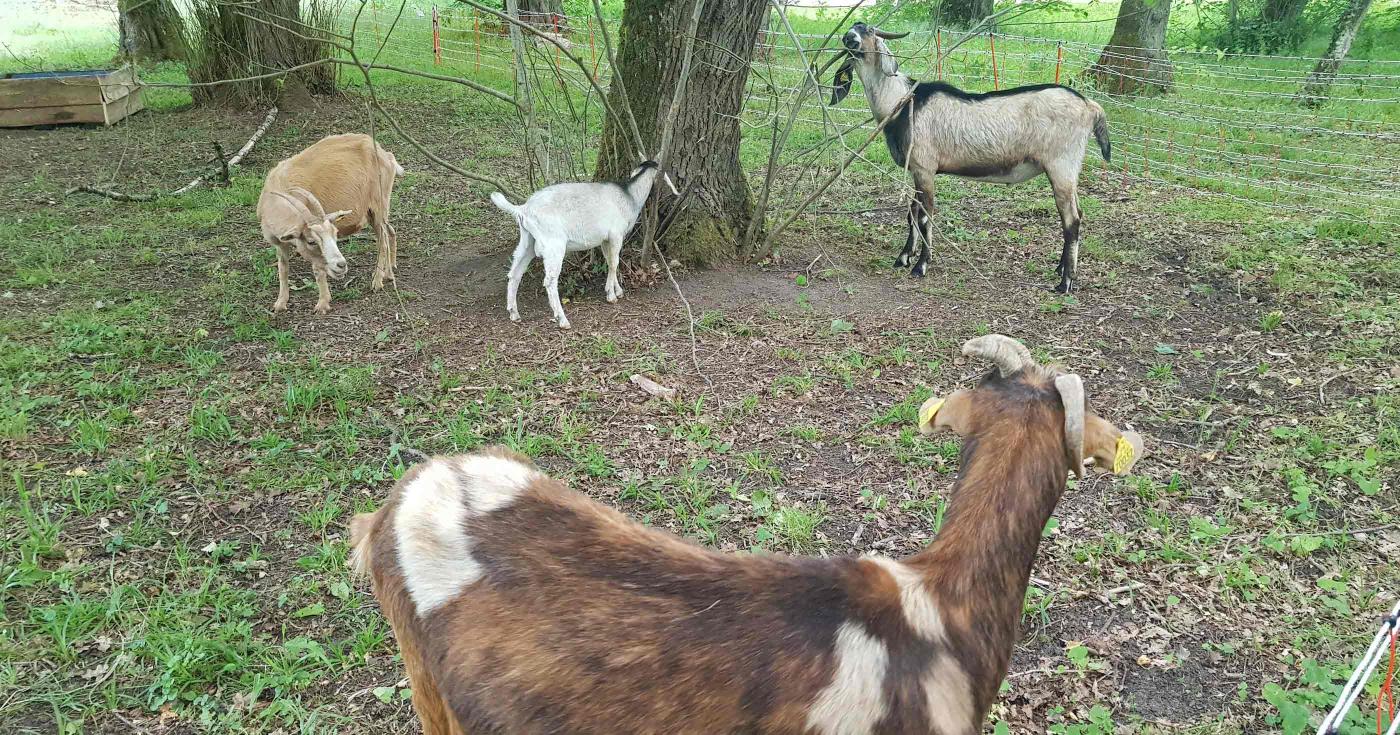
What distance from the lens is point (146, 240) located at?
704 cm

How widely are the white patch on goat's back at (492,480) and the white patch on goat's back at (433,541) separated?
3cm

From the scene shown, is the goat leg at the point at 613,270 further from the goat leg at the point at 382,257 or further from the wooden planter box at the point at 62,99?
the wooden planter box at the point at 62,99

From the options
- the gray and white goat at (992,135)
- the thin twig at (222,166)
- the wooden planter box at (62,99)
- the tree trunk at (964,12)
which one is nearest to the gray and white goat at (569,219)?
the gray and white goat at (992,135)

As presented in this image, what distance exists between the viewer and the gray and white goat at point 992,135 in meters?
6.59

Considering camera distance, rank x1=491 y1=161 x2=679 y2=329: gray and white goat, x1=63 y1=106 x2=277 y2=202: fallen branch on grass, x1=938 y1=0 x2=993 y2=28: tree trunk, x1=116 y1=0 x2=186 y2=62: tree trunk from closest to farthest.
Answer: x1=491 y1=161 x2=679 y2=329: gray and white goat < x1=63 y1=106 x2=277 y2=202: fallen branch on grass < x1=116 y1=0 x2=186 y2=62: tree trunk < x1=938 y1=0 x2=993 y2=28: tree trunk

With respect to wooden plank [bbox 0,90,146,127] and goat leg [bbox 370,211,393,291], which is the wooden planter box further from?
goat leg [bbox 370,211,393,291]

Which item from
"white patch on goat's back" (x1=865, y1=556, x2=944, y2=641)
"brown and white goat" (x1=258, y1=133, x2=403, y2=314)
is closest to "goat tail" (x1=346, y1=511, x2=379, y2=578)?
"white patch on goat's back" (x1=865, y1=556, x2=944, y2=641)

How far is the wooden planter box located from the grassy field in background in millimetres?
3067

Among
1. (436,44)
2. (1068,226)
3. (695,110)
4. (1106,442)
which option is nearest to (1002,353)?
(1106,442)

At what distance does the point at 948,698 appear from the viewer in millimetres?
1911

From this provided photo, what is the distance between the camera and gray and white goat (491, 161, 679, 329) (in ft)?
17.8

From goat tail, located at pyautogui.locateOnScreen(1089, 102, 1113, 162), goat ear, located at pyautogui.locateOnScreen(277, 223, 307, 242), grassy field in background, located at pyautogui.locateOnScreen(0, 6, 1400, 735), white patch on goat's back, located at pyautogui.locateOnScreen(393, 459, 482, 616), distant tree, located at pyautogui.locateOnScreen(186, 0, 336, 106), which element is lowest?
grassy field in background, located at pyautogui.locateOnScreen(0, 6, 1400, 735)

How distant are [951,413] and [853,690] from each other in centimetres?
84

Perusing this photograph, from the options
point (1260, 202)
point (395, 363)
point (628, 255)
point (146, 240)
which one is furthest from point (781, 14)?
point (1260, 202)
